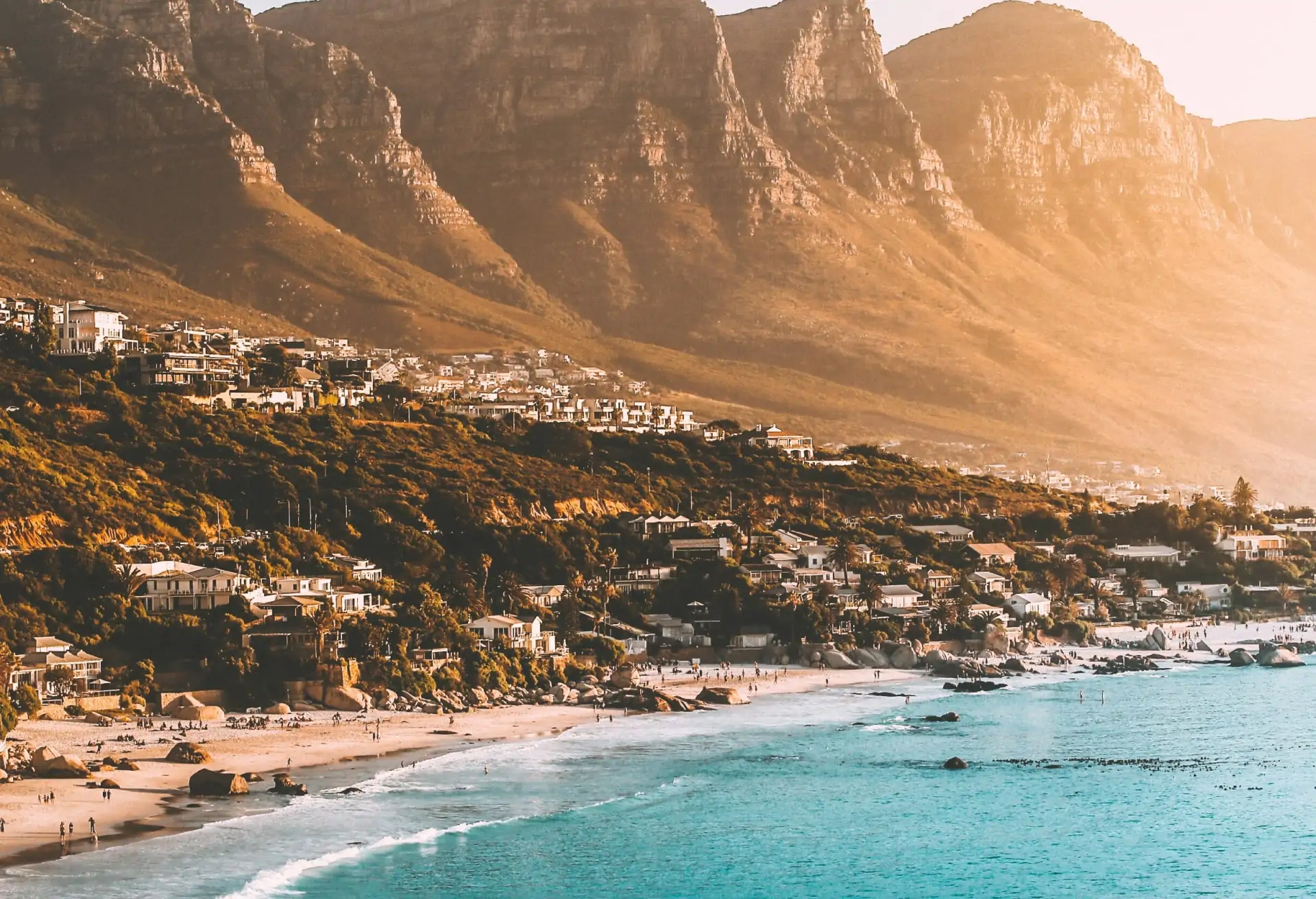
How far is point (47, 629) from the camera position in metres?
87.5

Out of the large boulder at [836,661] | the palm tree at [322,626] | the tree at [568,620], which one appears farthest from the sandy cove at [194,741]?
the large boulder at [836,661]

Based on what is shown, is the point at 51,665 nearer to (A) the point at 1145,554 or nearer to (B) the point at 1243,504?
(A) the point at 1145,554

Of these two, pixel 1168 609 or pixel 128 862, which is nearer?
pixel 128 862

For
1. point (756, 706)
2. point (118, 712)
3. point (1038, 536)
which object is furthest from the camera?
point (1038, 536)

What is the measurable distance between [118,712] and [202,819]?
19078 millimetres

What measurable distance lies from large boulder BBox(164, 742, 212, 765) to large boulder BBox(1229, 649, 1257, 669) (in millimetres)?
66082

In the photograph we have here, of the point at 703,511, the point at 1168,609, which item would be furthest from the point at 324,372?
the point at 1168,609

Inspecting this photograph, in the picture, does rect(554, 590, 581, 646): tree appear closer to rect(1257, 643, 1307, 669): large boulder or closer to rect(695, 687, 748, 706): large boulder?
rect(695, 687, 748, 706): large boulder

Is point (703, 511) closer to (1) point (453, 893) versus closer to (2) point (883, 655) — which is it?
(2) point (883, 655)

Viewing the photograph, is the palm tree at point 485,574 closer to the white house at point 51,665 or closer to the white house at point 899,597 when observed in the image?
the white house at point 899,597

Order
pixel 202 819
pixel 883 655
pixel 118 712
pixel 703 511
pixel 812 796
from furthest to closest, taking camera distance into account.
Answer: pixel 703 511 → pixel 883 655 → pixel 118 712 → pixel 812 796 → pixel 202 819

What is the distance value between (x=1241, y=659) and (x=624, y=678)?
39.8 meters

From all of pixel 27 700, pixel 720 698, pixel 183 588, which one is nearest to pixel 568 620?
pixel 720 698

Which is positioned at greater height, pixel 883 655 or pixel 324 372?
pixel 324 372
